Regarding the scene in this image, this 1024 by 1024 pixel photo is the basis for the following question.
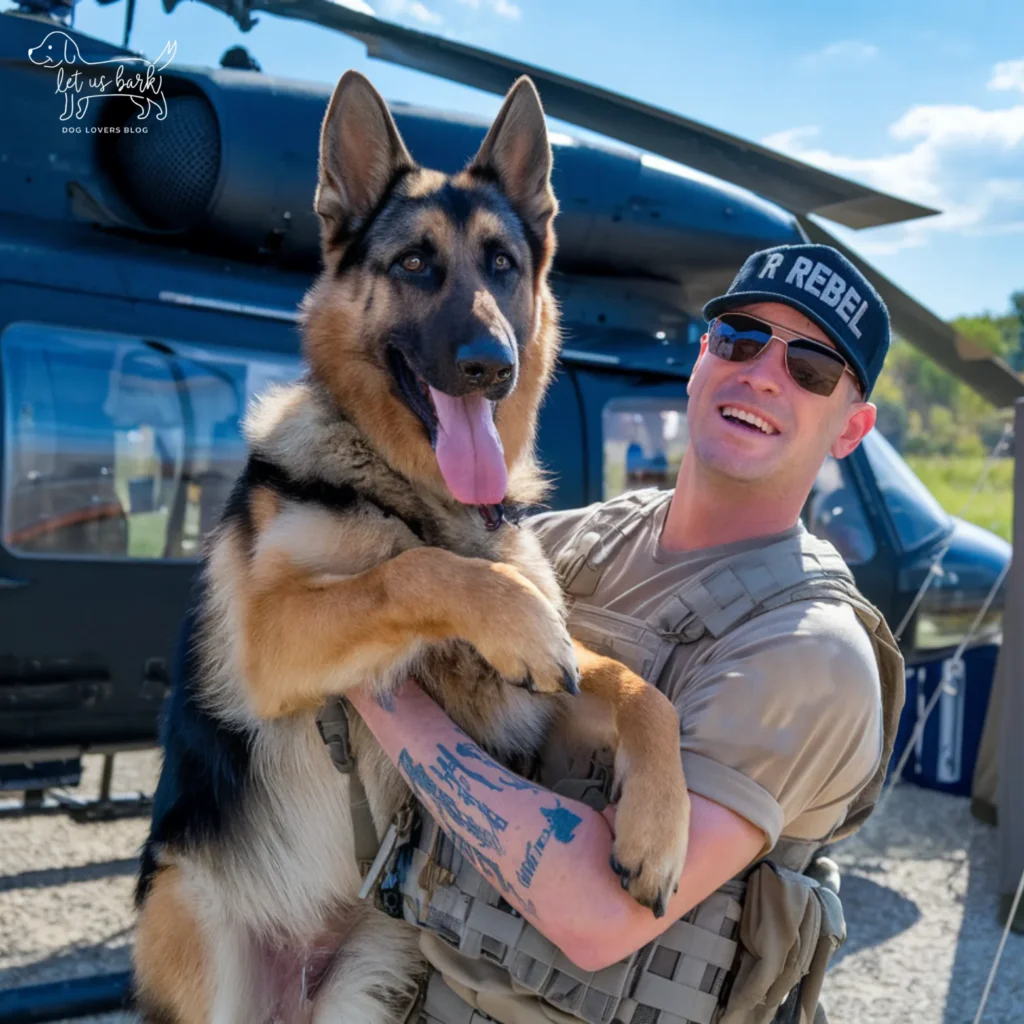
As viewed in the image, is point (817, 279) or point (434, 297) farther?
point (434, 297)

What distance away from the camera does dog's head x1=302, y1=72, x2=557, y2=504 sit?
2.54 meters

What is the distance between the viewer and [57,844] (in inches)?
234

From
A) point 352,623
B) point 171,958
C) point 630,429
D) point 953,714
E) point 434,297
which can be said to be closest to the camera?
point 352,623

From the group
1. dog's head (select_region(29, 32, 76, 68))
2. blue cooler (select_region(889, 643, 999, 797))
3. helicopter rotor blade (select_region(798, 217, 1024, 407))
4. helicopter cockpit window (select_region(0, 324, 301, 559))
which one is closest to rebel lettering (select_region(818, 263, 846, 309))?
helicopter cockpit window (select_region(0, 324, 301, 559))

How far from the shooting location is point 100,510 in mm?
4594

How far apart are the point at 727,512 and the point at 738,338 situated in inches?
15.5

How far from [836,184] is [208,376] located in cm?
369

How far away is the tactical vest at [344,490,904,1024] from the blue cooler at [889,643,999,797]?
542cm

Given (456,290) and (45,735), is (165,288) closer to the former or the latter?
(45,735)

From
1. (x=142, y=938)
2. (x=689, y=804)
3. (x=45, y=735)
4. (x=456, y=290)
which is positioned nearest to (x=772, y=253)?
(x=456, y=290)

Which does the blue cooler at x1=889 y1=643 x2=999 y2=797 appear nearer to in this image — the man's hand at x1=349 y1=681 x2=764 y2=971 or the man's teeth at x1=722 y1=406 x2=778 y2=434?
the man's teeth at x1=722 y1=406 x2=778 y2=434

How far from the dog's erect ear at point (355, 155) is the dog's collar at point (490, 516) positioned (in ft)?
3.02

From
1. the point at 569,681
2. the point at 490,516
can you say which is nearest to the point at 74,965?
the point at 490,516

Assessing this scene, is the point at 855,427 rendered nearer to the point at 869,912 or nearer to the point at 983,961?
the point at 983,961
